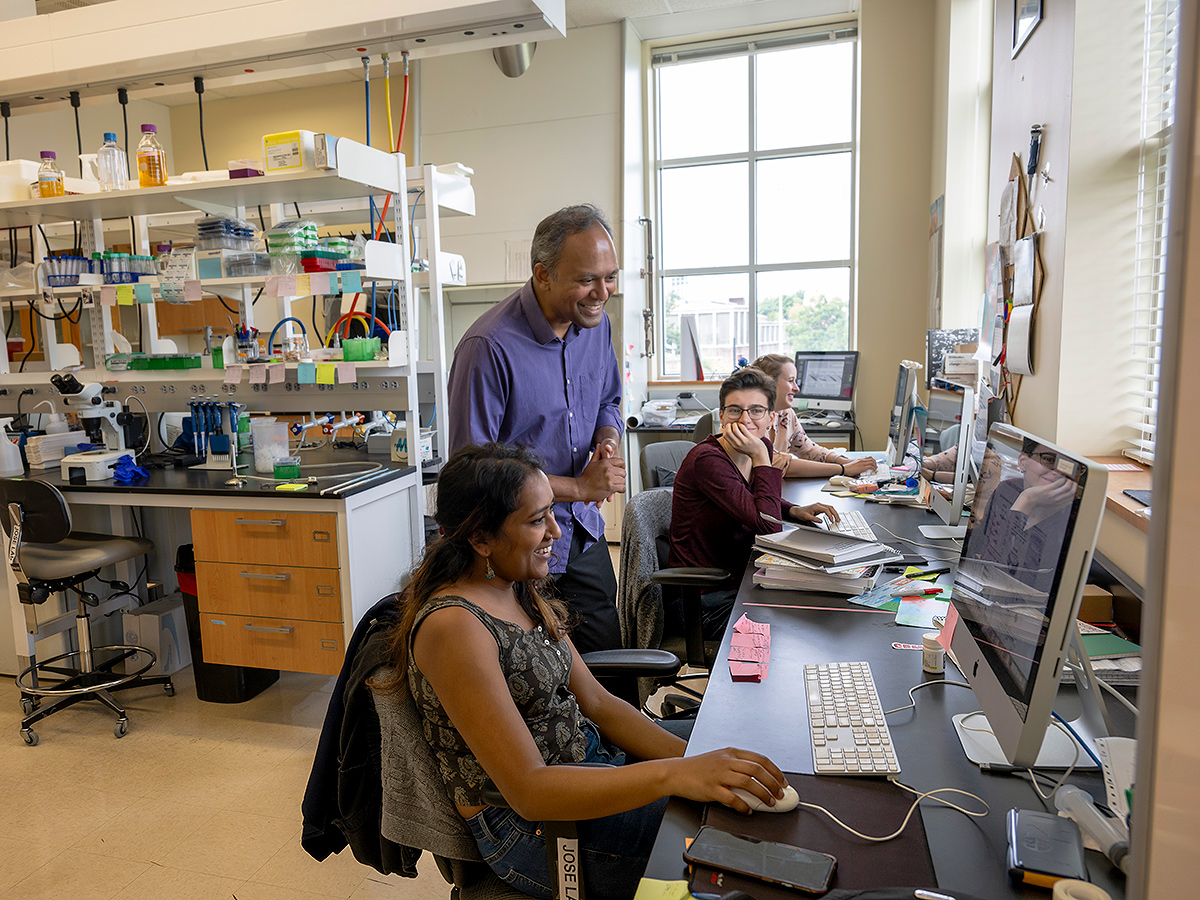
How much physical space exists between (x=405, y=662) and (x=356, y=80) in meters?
5.86

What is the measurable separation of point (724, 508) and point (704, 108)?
4.21 meters

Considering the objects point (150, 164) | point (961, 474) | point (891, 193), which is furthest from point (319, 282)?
point (891, 193)

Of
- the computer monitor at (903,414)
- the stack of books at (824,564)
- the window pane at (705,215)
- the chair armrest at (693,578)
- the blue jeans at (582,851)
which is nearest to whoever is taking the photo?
the blue jeans at (582,851)

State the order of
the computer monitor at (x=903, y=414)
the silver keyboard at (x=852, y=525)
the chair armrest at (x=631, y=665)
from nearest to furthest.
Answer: the chair armrest at (x=631, y=665), the silver keyboard at (x=852, y=525), the computer monitor at (x=903, y=414)

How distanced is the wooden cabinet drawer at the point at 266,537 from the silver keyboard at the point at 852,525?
163cm

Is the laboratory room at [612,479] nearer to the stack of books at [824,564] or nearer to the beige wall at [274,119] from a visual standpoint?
the stack of books at [824,564]

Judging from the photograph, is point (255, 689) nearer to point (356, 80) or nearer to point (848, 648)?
point (848, 648)

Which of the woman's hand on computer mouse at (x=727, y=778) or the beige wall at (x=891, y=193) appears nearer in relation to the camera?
the woman's hand on computer mouse at (x=727, y=778)

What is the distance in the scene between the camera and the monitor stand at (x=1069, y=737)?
3.30ft

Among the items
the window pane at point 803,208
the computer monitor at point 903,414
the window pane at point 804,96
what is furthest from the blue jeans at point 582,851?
the window pane at point 804,96

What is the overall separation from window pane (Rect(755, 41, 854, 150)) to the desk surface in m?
4.50

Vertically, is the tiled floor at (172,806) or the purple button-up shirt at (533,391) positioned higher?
the purple button-up shirt at (533,391)

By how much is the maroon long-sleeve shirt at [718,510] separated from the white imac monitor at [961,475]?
469 millimetres

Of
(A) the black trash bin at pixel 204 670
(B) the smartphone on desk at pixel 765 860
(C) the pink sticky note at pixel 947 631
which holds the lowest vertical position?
(A) the black trash bin at pixel 204 670
